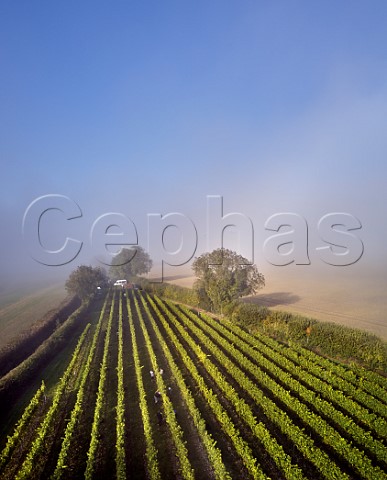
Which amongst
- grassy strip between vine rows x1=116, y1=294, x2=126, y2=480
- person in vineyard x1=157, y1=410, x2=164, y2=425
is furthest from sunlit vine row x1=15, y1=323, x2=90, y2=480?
person in vineyard x1=157, y1=410, x2=164, y2=425

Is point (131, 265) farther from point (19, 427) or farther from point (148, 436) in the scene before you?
point (148, 436)

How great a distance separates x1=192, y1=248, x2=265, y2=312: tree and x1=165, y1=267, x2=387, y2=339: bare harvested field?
324 inches

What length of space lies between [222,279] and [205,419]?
27.9 metres

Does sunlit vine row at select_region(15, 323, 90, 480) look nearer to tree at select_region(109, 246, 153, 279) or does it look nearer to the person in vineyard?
the person in vineyard

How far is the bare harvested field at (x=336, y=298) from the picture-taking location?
39.5 meters

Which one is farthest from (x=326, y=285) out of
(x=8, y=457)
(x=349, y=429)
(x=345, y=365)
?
(x=8, y=457)

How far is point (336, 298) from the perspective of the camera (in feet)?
179

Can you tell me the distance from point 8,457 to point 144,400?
861 cm

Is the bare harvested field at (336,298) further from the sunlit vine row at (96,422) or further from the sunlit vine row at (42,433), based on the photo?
the sunlit vine row at (42,433)

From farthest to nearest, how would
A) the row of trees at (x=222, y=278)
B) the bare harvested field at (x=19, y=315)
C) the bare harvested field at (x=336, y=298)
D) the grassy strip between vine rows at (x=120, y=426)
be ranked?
the row of trees at (x=222, y=278), the bare harvested field at (x=19, y=315), the bare harvested field at (x=336, y=298), the grassy strip between vine rows at (x=120, y=426)

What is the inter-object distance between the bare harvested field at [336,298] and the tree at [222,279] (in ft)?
27.0

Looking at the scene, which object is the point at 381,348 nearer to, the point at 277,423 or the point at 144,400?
the point at 277,423

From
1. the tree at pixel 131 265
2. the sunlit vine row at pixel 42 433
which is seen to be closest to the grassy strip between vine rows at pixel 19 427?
the sunlit vine row at pixel 42 433

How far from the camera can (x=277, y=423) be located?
53.7 feet
